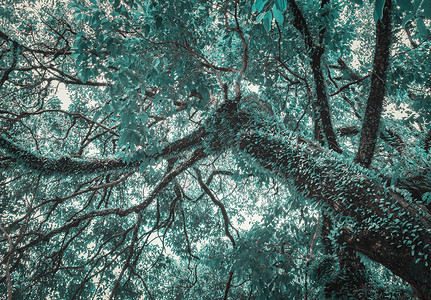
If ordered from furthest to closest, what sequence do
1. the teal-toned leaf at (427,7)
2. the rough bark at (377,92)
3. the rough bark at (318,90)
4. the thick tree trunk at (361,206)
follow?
the rough bark at (318,90) → the rough bark at (377,92) → the thick tree trunk at (361,206) → the teal-toned leaf at (427,7)

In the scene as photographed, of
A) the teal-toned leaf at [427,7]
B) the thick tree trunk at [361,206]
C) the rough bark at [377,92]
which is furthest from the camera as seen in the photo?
the rough bark at [377,92]

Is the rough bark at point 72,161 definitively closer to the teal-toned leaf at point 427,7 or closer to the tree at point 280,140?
the tree at point 280,140

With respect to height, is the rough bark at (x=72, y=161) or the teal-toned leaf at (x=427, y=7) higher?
the rough bark at (x=72, y=161)

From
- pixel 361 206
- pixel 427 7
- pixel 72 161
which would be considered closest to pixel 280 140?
pixel 361 206

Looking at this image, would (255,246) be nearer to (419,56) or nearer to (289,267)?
(289,267)

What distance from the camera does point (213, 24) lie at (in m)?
5.79

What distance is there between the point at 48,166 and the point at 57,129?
4.38 meters

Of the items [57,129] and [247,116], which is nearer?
[247,116]

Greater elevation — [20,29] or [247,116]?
[20,29]

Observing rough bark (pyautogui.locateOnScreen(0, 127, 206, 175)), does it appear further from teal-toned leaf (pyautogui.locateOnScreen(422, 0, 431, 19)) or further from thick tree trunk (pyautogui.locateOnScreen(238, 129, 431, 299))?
teal-toned leaf (pyautogui.locateOnScreen(422, 0, 431, 19))

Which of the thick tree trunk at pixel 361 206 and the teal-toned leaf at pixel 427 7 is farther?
the thick tree trunk at pixel 361 206

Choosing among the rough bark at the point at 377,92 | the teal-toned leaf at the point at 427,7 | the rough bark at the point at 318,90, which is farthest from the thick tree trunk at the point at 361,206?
the teal-toned leaf at the point at 427,7

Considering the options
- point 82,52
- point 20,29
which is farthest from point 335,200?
point 20,29

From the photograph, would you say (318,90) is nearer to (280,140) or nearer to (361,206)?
(280,140)
